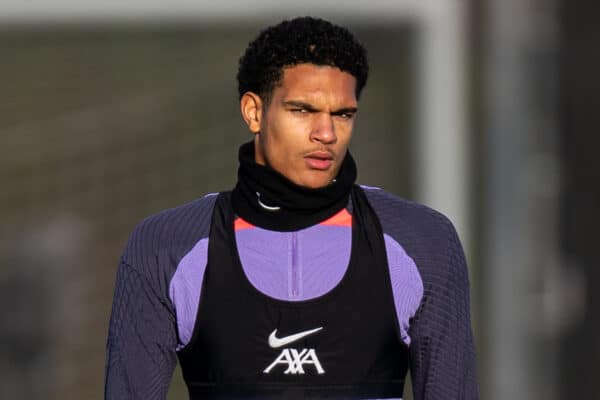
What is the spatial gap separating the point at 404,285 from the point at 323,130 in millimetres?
415

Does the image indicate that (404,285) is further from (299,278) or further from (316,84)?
(316,84)

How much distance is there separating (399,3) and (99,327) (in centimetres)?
280

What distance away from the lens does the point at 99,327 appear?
951cm

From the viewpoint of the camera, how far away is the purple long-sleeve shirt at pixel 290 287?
12.1 ft

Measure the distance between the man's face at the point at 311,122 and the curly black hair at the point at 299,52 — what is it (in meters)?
0.02

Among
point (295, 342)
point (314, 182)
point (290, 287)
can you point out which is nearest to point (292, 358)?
point (295, 342)

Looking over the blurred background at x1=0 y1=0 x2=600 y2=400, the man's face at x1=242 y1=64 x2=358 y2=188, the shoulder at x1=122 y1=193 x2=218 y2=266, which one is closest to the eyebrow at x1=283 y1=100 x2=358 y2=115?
the man's face at x1=242 y1=64 x2=358 y2=188

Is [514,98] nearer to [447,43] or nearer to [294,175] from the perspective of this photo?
[447,43]

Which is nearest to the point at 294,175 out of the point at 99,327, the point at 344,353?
the point at 344,353

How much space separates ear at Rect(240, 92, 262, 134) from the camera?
151 inches

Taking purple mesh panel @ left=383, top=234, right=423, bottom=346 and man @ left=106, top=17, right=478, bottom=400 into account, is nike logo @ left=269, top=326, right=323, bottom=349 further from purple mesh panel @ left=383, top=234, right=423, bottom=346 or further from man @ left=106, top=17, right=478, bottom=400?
purple mesh panel @ left=383, top=234, right=423, bottom=346

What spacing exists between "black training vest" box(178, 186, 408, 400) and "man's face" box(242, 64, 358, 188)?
10.9 inches

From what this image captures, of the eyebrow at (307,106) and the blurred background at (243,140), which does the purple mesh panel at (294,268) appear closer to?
the eyebrow at (307,106)

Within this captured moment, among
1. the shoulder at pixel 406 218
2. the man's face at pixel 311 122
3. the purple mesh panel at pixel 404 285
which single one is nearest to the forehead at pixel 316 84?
the man's face at pixel 311 122
